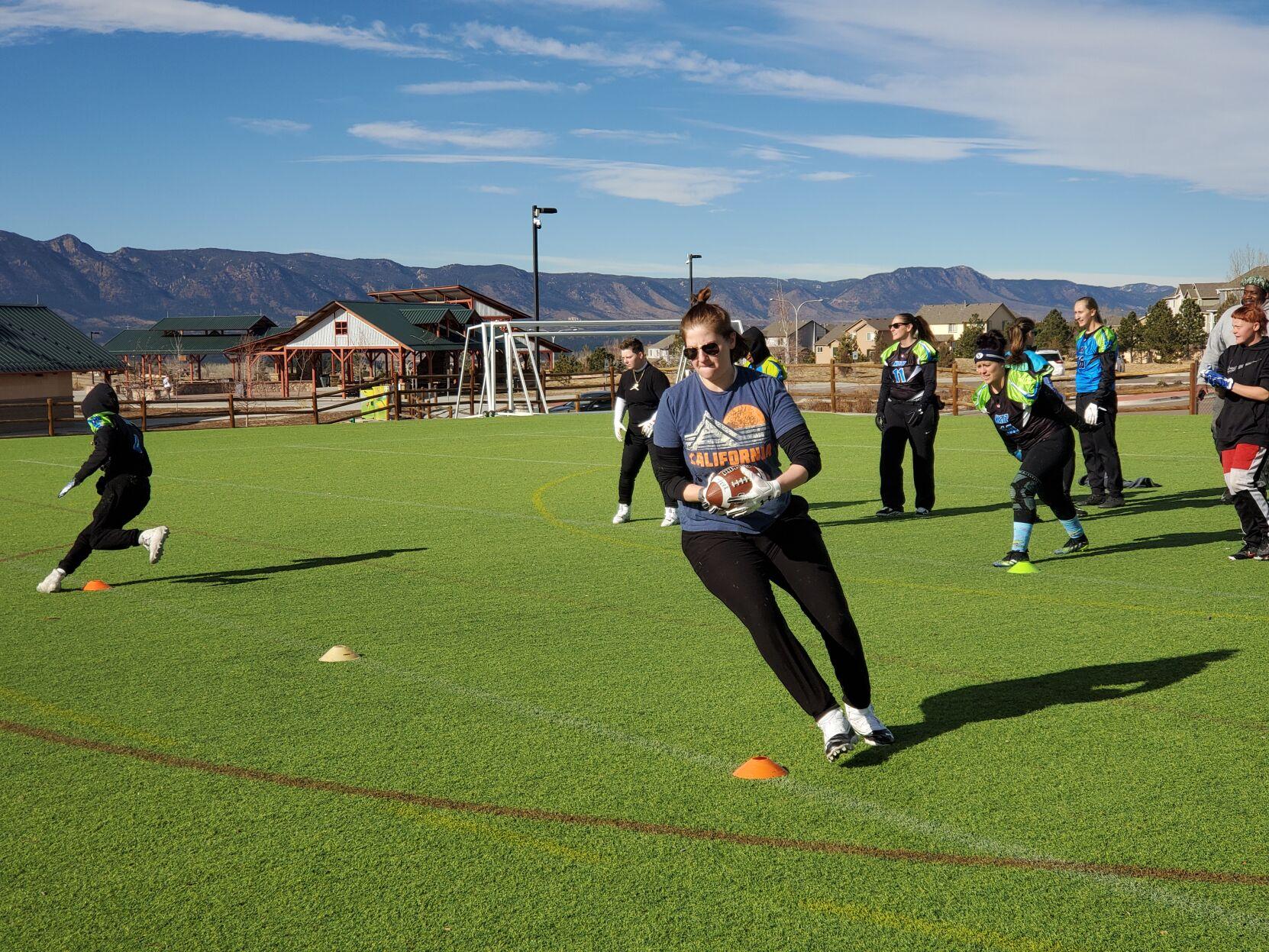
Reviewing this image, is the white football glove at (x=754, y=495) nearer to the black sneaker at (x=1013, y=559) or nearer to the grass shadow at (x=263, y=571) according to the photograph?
the black sneaker at (x=1013, y=559)

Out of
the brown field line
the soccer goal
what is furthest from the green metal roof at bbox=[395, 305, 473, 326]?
the brown field line

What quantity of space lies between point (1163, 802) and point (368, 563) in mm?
7478

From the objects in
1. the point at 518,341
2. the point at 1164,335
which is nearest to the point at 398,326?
the point at 518,341

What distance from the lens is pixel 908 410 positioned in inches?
496

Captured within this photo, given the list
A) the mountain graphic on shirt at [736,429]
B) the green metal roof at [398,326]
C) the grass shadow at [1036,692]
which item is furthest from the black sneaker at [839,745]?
the green metal roof at [398,326]

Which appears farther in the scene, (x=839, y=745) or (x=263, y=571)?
(x=263, y=571)

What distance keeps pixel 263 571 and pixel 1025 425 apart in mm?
6454

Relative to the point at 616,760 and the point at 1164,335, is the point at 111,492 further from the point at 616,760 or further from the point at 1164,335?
the point at 1164,335

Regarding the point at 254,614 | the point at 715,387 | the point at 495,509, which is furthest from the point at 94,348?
the point at 715,387

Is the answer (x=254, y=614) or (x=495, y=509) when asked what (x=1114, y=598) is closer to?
(x=254, y=614)

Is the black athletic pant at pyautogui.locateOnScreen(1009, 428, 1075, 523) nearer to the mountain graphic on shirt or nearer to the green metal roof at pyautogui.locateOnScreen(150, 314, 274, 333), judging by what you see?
the mountain graphic on shirt

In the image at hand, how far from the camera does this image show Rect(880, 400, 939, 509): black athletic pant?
41.2ft

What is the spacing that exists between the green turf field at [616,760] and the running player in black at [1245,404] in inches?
29.3

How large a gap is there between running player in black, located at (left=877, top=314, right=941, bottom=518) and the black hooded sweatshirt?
7073 mm
